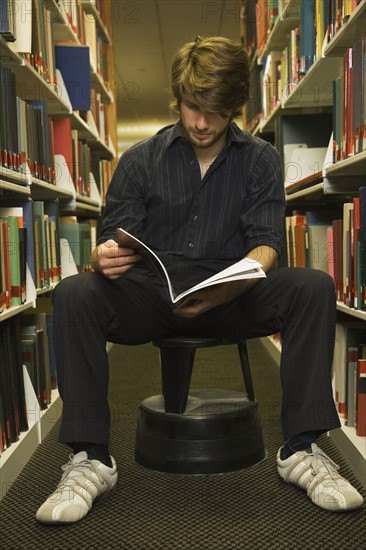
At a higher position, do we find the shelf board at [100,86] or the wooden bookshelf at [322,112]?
Result: the shelf board at [100,86]

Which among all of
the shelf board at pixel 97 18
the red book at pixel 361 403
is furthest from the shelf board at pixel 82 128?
the red book at pixel 361 403

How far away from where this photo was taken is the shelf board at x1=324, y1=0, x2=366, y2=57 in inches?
59.5

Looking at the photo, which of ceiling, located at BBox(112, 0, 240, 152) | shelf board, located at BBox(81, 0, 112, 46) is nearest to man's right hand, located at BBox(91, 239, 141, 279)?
shelf board, located at BBox(81, 0, 112, 46)

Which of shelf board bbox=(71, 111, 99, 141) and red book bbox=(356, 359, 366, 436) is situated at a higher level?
shelf board bbox=(71, 111, 99, 141)

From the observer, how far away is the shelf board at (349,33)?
1.51m

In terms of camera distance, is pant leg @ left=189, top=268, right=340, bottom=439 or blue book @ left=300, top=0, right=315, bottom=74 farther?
blue book @ left=300, top=0, right=315, bottom=74

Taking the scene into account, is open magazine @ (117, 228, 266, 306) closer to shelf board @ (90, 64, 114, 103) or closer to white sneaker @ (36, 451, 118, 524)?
white sneaker @ (36, 451, 118, 524)

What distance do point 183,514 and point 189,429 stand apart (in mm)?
225

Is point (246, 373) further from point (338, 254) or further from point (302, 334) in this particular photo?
point (338, 254)

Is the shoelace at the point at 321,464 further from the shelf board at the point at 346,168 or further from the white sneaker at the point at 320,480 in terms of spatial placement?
the shelf board at the point at 346,168

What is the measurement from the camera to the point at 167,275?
1243mm

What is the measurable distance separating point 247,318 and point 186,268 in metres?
0.22

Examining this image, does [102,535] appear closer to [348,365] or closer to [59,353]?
[59,353]

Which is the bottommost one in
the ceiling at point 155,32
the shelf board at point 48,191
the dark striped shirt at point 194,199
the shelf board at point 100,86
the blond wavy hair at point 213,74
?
the dark striped shirt at point 194,199
